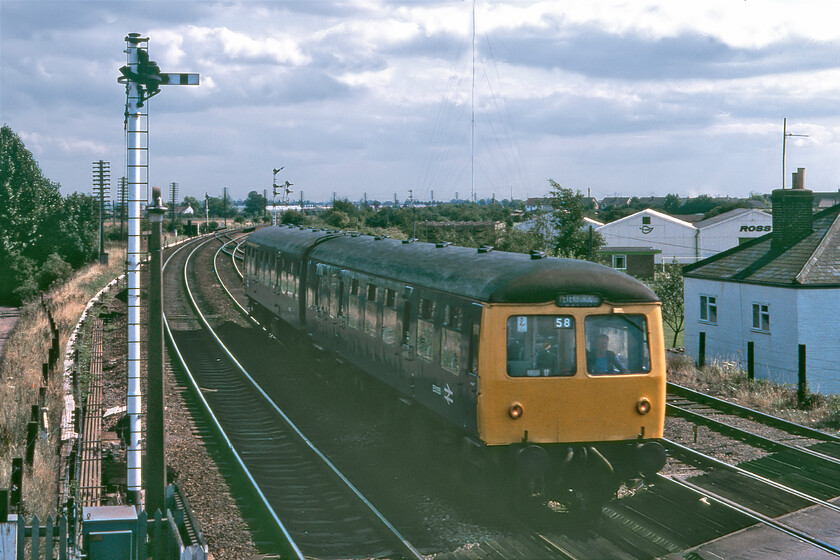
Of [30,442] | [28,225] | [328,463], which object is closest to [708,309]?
[328,463]

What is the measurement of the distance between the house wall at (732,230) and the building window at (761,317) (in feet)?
155

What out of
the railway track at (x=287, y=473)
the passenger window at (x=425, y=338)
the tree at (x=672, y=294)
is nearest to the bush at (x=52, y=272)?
the railway track at (x=287, y=473)

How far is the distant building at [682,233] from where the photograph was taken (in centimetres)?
7350

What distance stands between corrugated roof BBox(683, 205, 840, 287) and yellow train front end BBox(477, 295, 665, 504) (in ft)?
58.9

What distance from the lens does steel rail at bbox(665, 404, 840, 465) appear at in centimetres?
1364

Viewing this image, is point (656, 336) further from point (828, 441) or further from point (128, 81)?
point (128, 81)

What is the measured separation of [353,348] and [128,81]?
24.8 ft

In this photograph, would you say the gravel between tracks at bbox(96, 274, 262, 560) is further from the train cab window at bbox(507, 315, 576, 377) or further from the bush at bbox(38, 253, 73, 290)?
the bush at bbox(38, 253, 73, 290)

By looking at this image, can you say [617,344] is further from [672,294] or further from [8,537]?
[672,294]

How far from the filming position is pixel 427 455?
13.1 m

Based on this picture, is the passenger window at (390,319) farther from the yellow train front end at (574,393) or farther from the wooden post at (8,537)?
the wooden post at (8,537)

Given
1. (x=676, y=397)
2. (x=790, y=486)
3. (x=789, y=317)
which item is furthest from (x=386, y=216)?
(x=790, y=486)

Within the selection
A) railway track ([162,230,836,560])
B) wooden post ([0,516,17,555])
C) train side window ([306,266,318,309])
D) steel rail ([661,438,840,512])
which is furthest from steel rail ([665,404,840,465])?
wooden post ([0,516,17,555])

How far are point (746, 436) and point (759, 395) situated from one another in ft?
14.8
